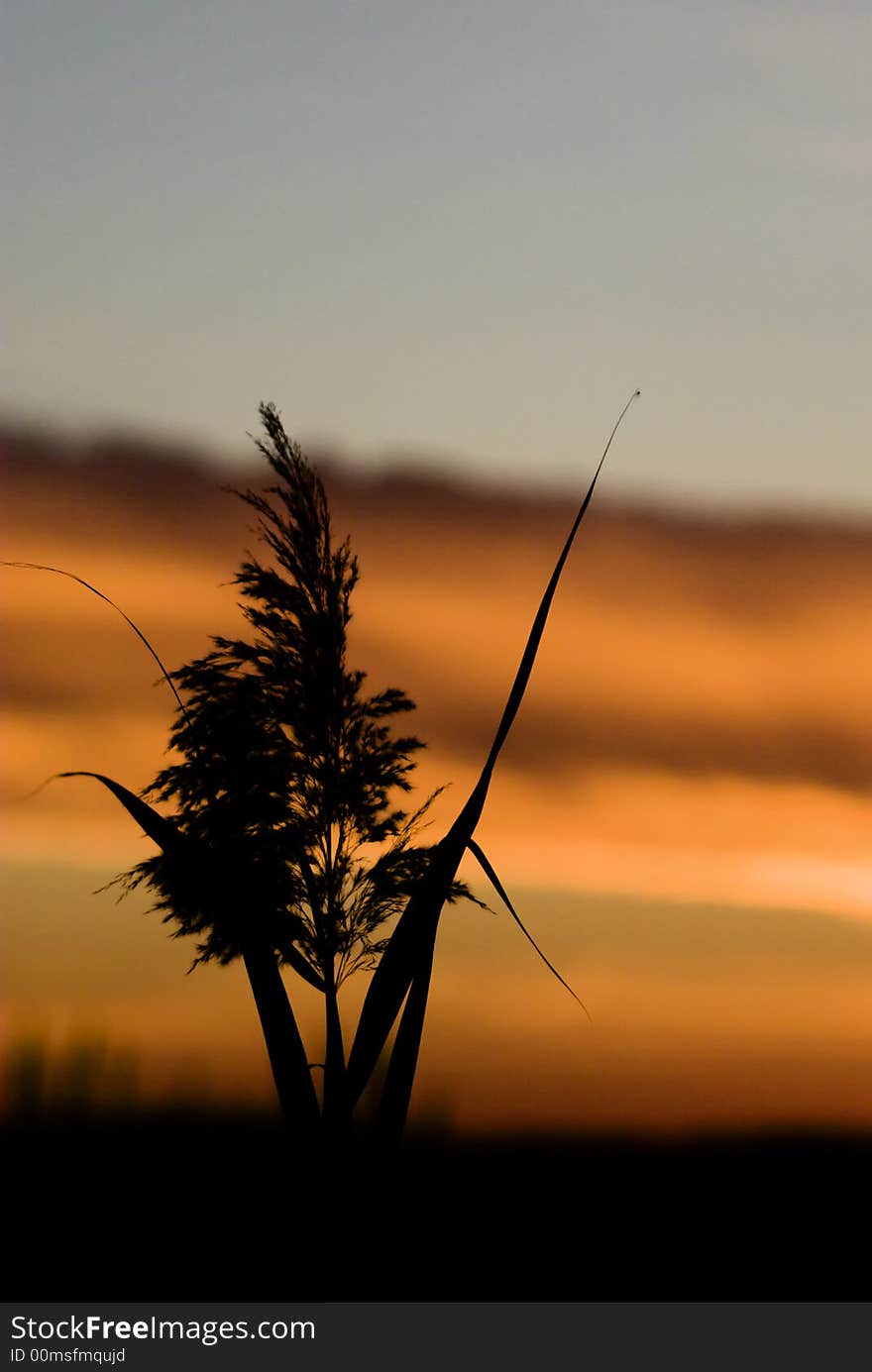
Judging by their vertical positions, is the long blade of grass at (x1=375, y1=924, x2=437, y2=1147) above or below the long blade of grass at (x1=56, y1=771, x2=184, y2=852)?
below

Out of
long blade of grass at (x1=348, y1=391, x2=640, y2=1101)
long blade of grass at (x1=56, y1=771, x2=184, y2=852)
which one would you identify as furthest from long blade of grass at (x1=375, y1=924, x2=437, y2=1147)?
long blade of grass at (x1=56, y1=771, x2=184, y2=852)

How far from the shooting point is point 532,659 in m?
5.18

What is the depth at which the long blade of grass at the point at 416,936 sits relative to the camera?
523 centimetres

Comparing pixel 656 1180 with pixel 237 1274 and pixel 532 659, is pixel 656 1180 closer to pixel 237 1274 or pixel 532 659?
pixel 237 1274

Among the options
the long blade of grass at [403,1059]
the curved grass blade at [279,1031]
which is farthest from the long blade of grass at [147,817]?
the long blade of grass at [403,1059]

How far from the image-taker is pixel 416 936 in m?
5.40

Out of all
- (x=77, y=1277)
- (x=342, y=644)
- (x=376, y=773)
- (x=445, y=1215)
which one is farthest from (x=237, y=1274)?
(x=342, y=644)

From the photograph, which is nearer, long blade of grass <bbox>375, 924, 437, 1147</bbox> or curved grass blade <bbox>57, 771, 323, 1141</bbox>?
curved grass blade <bbox>57, 771, 323, 1141</bbox>

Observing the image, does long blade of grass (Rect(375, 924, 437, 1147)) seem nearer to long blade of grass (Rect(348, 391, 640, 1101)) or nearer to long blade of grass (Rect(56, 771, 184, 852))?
long blade of grass (Rect(348, 391, 640, 1101))

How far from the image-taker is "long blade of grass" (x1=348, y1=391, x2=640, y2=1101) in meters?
5.23

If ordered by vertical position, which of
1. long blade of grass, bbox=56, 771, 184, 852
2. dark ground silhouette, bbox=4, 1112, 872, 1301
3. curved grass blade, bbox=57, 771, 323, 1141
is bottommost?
dark ground silhouette, bbox=4, 1112, 872, 1301

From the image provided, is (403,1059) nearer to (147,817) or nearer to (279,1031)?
(279,1031)

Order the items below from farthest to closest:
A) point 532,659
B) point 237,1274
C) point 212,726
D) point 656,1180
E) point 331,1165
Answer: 1. point 656,1180
2. point 212,726
3. point 237,1274
4. point 331,1165
5. point 532,659

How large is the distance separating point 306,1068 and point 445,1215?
2475 millimetres
